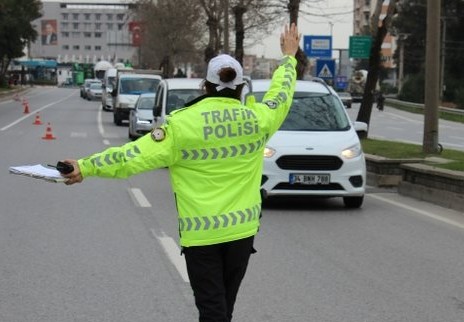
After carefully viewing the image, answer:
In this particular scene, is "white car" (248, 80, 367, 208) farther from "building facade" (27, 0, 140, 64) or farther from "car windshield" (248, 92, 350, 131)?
"building facade" (27, 0, 140, 64)

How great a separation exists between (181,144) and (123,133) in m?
26.9

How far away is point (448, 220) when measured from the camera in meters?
11.3

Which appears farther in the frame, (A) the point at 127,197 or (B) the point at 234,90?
(A) the point at 127,197

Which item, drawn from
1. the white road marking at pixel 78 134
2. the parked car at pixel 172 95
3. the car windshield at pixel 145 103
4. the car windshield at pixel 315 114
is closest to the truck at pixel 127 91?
the white road marking at pixel 78 134

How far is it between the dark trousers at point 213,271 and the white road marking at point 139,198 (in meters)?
8.26

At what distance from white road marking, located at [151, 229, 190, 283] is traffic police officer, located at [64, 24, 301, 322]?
326 centimetres

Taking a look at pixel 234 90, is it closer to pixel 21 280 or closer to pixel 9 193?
pixel 21 280

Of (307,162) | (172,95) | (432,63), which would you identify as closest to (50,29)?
(172,95)

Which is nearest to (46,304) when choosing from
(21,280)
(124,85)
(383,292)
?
(21,280)

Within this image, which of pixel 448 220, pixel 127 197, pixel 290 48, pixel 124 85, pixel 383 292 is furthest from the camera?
pixel 124 85

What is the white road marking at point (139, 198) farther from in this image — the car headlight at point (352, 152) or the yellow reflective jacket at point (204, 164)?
the yellow reflective jacket at point (204, 164)

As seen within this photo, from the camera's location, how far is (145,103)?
27.0 metres

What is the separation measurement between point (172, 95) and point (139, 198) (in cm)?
675

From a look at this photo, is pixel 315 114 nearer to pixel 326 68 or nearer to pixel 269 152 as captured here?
pixel 269 152
